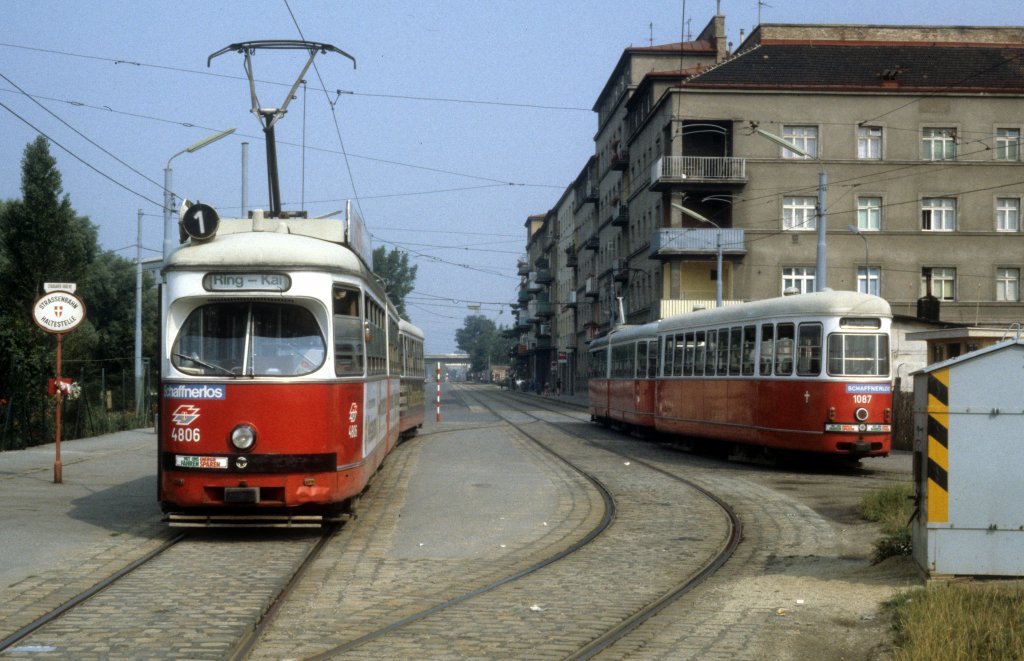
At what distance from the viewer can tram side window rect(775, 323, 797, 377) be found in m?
19.1

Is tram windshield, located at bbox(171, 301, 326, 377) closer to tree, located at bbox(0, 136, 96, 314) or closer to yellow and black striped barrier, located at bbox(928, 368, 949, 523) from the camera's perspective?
yellow and black striped barrier, located at bbox(928, 368, 949, 523)

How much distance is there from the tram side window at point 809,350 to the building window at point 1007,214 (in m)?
35.7

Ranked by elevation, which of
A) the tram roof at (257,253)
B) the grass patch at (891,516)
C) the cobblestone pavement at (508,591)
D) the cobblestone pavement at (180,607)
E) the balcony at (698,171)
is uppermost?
the balcony at (698,171)

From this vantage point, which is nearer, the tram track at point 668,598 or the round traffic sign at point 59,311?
the tram track at point 668,598

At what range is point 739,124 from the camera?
169 feet

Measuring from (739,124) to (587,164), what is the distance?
115 feet

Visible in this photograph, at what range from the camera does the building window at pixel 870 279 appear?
50438 mm

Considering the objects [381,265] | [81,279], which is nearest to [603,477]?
[81,279]

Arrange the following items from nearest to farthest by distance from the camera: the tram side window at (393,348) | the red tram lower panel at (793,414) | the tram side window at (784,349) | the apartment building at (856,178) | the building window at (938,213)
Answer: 1. the tram side window at (393,348)
2. the red tram lower panel at (793,414)
3. the tram side window at (784,349)
4. the apartment building at (856,178)
5. the building window at (938,213)

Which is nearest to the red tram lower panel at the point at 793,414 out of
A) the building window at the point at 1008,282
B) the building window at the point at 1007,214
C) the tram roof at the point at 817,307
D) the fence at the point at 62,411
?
the tram roof at the point at 817,307

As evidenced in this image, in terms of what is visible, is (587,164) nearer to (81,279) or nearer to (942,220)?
(942,220)

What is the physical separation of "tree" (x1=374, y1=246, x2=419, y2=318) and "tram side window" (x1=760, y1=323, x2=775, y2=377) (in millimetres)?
88849

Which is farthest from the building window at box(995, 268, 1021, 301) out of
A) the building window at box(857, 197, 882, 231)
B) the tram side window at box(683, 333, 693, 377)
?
the tram side window at box(683, 333, 693, 377)

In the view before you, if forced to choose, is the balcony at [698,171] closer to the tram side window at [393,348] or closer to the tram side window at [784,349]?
the tram side window at [784,349]
